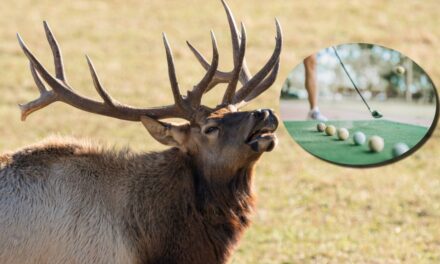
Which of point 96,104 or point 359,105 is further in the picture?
point 359,105

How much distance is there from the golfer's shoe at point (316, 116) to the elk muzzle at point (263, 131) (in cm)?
146

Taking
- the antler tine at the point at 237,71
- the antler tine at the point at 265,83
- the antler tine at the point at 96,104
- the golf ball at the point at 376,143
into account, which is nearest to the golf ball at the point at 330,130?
the golf ball at the point at 376,143

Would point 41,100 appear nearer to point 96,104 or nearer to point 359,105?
point 96,104

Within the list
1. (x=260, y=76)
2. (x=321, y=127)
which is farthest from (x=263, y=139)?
(x=321, y=127)

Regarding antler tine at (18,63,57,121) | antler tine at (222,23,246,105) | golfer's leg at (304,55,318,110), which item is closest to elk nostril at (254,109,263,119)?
antler tine at (222,23,246,105)

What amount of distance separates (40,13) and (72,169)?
19.6 m

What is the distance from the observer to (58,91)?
784 cm

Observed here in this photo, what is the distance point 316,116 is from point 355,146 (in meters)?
0.59

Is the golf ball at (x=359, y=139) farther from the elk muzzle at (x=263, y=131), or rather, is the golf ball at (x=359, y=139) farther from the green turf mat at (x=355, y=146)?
the elk muzzle at (x=263, y=131)

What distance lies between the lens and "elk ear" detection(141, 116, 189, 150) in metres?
7.56

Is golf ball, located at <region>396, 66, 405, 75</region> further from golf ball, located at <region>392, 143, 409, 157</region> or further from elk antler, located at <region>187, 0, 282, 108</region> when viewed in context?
elk antler, located at <region>187, 0, 282, 108</region>

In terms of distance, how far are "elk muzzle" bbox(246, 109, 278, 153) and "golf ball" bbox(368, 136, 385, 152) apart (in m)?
1.40

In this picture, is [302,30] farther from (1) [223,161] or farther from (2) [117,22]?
(1) [223,161]

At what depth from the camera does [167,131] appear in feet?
24.9
